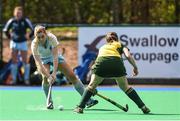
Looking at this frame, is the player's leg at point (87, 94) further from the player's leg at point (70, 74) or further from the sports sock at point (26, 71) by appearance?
the sports sock at point (26, 71)

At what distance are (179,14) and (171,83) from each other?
3.71m

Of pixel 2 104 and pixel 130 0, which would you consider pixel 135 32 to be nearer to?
pixel 130 0

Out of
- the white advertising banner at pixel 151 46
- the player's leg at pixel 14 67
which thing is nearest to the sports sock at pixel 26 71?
the player's leg at pixel 14 67

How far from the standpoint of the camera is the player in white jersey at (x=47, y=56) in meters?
12.4

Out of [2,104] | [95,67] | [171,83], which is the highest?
[95,67]

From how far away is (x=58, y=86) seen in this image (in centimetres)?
1836

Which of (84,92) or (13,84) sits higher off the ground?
(84,92)

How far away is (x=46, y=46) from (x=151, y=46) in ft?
23.4

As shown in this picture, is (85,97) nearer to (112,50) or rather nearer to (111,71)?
(111,71)

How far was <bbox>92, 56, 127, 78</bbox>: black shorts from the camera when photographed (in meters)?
11.8

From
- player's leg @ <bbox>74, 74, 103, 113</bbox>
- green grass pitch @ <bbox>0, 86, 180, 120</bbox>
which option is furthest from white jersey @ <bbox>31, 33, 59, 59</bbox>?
player's leg @ <bbox>74, 74, 103, 113</bbox>

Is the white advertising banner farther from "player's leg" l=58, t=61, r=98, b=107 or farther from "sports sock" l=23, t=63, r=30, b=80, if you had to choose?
"player's leg" l=58, t=61, r=98, b=107

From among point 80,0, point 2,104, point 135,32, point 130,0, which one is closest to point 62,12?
A: point 80,0

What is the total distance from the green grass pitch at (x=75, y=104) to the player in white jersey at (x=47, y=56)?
1.71 feet
